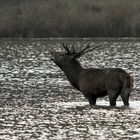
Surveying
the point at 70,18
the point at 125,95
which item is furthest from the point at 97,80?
the point at 70,18

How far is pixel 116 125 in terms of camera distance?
16969 mm

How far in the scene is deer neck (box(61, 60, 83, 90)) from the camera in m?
22.5

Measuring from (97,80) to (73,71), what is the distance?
67.0 inches

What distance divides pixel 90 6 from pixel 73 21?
11631 millimetres

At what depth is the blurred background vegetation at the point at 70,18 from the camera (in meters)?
97.2

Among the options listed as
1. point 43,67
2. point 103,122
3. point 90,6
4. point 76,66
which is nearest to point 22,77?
point 43,67

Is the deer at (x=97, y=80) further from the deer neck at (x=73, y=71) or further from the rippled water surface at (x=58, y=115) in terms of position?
the rippled water surface at (x=58, y=115)

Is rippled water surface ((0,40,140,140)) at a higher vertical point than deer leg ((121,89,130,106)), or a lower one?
lower

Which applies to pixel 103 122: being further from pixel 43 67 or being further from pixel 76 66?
pixel 43 67

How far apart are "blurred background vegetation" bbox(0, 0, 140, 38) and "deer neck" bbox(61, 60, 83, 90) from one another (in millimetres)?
72124

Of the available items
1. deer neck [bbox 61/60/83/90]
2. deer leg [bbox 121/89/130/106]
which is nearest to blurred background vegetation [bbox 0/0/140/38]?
deer neck [bbox 61/60/83/90]

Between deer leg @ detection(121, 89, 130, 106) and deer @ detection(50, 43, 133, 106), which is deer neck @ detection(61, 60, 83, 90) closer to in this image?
deer @ detection(50, 43, 133, 106)

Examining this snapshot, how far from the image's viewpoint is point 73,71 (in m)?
22.7

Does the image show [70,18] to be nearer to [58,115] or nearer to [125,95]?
[125,95]
